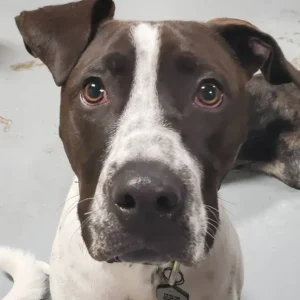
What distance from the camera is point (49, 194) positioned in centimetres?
280

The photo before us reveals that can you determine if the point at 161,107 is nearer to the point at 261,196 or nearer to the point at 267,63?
the point at 267,63

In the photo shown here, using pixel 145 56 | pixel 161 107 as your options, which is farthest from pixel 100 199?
pixel 145 56

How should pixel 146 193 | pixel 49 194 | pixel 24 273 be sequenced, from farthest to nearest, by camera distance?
1. pixel 49 194
2. pixel 24 273
3. pixel 146 193

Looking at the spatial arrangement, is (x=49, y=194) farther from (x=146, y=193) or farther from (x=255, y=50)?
(x=146, y=193)

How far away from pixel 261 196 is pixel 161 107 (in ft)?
4.84

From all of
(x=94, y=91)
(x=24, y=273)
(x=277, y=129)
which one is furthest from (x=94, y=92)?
(x=277, y=129)

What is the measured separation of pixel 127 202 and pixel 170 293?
0.48m

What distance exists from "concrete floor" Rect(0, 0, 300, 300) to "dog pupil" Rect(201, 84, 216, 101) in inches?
44.6

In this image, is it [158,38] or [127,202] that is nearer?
[127,202]

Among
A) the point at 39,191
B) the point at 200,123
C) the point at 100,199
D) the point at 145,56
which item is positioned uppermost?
the point at 145,56

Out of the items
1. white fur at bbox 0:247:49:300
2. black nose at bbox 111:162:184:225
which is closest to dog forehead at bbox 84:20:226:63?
black nose at bbox 111:162:184:225

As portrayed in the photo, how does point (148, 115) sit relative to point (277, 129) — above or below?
above

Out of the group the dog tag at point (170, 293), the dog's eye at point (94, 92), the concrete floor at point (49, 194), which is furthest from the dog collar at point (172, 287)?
the concrete floor at point (49, 194)

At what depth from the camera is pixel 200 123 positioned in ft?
4.98
